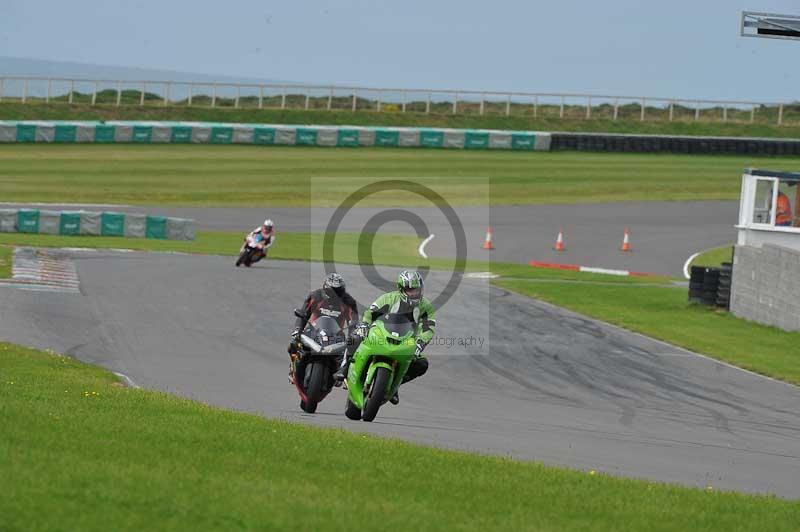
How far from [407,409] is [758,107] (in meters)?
70.4

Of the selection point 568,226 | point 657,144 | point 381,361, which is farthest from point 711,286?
point 657,144

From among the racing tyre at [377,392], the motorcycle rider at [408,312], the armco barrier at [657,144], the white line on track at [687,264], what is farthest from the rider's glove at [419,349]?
the armco barrier at [657,144]

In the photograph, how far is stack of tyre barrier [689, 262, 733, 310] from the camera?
2716 cm

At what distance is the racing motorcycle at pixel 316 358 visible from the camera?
46.3 feet

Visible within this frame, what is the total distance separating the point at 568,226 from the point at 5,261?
23690 mm

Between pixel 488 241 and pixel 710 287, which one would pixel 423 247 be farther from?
pixel 710 287

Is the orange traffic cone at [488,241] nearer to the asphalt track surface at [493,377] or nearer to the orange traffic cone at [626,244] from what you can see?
the orange traffic cone at [626,244]

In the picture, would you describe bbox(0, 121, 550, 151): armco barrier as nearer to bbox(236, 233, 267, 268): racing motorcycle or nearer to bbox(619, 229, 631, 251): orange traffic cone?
bbox(619, 229, 631, 251): orange traffic cone

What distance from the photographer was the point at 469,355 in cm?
2014

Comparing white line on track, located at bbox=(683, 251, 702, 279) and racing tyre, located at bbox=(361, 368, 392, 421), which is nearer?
racing tyre, located at bbox=(361, 368, 392, 421)

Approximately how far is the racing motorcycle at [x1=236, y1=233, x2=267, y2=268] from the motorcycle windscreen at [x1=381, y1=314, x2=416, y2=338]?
1796cm

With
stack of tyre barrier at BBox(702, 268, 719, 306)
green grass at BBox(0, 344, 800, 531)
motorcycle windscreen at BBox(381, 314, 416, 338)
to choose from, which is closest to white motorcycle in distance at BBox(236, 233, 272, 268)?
stack of tyre barrier at BBox(702, 268, 719, 306)

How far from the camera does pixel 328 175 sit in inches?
2217

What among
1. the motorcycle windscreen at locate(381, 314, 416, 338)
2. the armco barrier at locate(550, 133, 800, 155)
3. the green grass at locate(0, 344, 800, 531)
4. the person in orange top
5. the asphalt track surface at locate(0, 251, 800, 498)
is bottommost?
the asphalt track surface at locate(0, 251, 800, 498)
